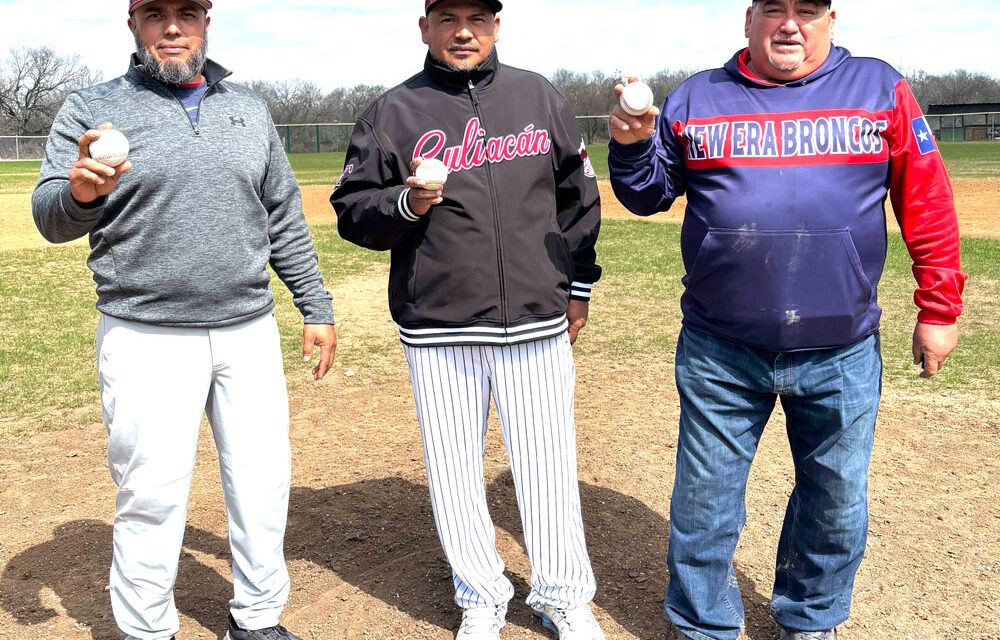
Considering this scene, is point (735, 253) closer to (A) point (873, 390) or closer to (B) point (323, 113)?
(A) point (873, 390)

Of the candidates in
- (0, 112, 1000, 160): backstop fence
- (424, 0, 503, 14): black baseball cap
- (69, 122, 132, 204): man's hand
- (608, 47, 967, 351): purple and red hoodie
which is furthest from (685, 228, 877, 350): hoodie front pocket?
(0, 112, 1000, 160): backstop fence

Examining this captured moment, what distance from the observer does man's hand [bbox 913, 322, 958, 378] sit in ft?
8.94

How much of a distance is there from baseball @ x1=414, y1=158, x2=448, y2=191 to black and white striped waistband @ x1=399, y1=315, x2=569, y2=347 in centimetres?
49

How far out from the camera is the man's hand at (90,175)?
233 centimetres

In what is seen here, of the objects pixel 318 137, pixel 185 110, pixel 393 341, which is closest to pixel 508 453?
pixel 185 110

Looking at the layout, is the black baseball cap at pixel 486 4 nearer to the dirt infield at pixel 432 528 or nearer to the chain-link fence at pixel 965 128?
the dirt infield at pixel 432 528

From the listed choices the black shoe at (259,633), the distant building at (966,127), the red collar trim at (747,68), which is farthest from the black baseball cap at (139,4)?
the distant building at (966,127)

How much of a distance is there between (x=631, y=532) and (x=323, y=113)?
219 feet

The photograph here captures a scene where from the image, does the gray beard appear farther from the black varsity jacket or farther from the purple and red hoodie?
the purple and red hoodie

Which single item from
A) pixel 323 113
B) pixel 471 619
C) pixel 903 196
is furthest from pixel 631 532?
pixel 323 113

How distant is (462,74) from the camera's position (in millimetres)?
2836

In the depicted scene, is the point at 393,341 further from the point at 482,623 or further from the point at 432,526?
the point at 482,623

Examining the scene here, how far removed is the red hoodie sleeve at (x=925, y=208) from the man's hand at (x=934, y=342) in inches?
0.8

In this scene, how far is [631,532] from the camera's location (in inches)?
153
